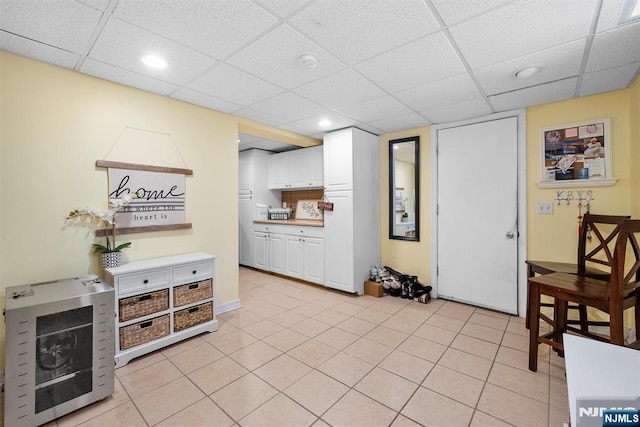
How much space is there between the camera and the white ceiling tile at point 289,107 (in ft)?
9.49

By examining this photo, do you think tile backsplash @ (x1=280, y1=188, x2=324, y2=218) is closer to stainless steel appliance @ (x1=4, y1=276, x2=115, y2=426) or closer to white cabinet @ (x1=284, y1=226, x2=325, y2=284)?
white cabinet @ (x1=284, y1=226, x2=325, y2=284)

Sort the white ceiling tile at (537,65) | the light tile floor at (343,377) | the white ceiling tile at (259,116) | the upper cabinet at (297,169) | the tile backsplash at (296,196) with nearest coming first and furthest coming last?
the light tile floor at (343,377) < the white ceiling tile at (537,65) < the white ceiling tile at (259,116) < the upper cabinet at (297,169) < the tile backsplash at (296,196)

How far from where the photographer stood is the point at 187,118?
3.04 meters

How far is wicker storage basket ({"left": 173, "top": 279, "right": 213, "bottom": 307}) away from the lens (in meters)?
2.58

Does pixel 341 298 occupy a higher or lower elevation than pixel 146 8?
lower

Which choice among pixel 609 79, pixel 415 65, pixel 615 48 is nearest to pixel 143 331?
pixel 415 65

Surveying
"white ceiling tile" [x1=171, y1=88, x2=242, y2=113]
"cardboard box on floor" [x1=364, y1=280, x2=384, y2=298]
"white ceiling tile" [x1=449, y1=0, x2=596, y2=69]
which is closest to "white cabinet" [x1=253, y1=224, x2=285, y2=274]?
"cardboard box on floor" [x1=364, y1=280, x2=384, y2=298]

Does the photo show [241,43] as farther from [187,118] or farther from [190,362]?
[190,362]

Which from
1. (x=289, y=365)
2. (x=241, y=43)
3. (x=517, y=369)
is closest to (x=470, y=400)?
(x=517, y=369)

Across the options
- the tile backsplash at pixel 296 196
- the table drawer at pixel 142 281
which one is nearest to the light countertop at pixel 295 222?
the tile backsplash at pixel 296 196

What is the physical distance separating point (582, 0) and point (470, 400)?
96.9 inches

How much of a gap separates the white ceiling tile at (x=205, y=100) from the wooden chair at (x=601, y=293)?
131 inches

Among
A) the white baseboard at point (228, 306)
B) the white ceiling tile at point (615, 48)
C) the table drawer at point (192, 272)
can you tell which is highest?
the white ceiling tile at point (615, 48)

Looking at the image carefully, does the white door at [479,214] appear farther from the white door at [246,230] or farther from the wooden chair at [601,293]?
the white door at [246,230]
